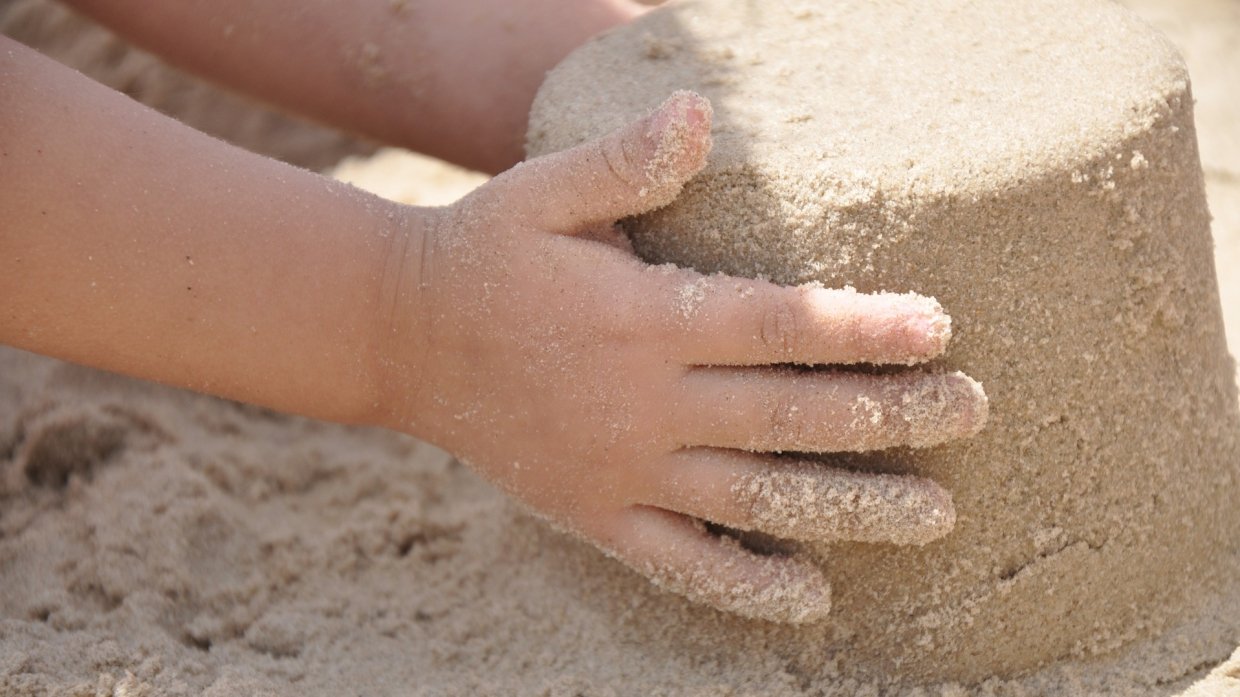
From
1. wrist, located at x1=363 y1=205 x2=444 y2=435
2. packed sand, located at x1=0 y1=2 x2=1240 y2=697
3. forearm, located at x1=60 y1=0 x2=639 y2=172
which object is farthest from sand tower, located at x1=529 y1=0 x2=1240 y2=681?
forearm, located at x1=60 y1=0 x2=639 y2=172

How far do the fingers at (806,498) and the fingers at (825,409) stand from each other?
2 cm

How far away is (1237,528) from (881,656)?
443 mm

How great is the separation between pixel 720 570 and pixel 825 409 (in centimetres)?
20

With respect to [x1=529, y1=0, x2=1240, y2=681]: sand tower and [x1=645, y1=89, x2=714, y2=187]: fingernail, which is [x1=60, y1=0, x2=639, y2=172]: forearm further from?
[x1=645, y1=89, x2=714, y2=187]: fingernail

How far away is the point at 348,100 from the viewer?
163 cm

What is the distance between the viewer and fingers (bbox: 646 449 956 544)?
43.5 inches

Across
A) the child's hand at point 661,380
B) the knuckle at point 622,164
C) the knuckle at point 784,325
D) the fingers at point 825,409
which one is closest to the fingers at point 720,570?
the child's hand at point 661,380

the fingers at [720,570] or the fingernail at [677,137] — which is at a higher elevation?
the fingernail at [677,137]

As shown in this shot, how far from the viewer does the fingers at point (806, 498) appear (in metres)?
1.11

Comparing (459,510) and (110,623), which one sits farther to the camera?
(459,510)

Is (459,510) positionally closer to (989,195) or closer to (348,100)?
(348,100)

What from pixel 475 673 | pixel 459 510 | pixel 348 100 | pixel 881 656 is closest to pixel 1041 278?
pixel 881 656

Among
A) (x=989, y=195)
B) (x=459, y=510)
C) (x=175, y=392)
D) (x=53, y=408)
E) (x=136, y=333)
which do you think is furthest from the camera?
(x=175, y=392)

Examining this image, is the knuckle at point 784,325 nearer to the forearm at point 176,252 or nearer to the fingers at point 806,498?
the fingers at point 806,498
